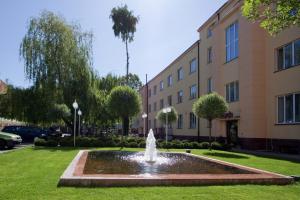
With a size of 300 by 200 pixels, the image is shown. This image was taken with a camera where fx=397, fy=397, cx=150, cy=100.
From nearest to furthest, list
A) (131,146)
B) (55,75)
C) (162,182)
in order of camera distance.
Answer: (162,182), (131,146), (55,75)

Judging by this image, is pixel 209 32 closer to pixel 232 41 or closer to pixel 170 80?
pixel 232 41

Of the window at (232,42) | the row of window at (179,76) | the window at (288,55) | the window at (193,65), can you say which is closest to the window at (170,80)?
the row of window at (179,76)

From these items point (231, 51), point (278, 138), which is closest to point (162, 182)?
point (278, 138)

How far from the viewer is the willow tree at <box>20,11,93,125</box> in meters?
32.8

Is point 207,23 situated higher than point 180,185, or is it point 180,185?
point 207,23

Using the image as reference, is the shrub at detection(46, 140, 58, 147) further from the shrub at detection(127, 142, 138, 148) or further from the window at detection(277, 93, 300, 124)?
the window at detection(277, 93, 300, 124)

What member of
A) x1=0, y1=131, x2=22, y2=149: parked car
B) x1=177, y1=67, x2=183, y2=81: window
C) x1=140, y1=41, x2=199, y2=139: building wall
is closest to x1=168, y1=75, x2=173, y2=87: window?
x1=140, y1=41, x2=199, y2=139: building wall

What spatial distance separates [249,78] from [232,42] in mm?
4746

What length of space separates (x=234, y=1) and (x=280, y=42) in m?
7.35

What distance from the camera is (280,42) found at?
24.4 metres

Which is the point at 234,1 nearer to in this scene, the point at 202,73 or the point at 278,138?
the point at 202,73

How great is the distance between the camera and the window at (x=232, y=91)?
29.5 meters

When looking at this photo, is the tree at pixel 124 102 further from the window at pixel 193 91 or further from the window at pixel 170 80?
the window at pixel 170 80

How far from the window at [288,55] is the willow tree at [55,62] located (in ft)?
52.6
